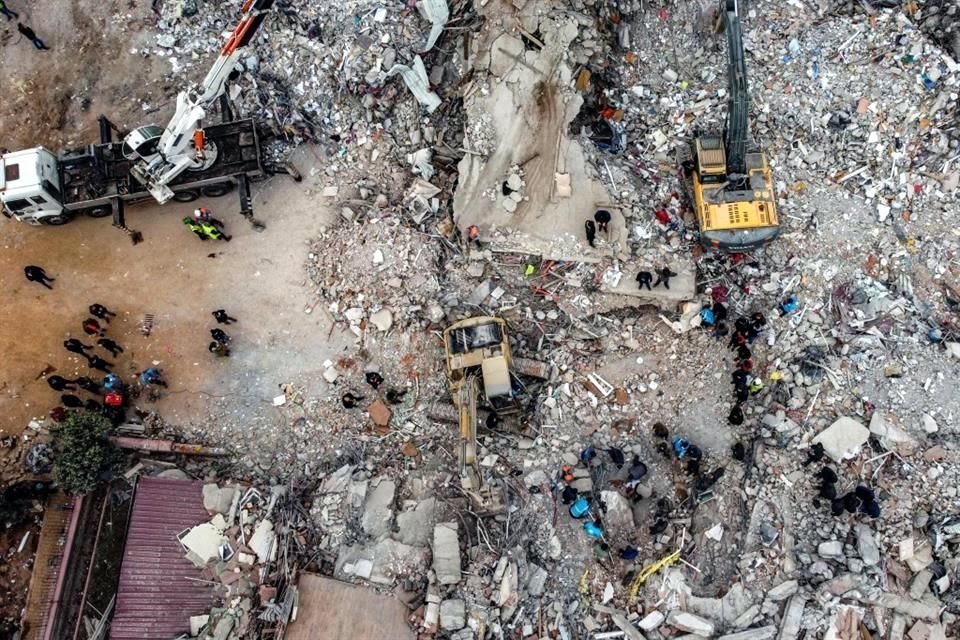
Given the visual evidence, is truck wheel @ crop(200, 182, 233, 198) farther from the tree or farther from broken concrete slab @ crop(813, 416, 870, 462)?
broken concrete slab @ crop(813, 416, 870, 462)

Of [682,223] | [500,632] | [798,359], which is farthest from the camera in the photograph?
[682,223]

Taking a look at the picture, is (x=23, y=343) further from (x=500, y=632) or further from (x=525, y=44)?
(x=525, y=44)

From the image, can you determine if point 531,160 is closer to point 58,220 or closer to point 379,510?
point 379,510

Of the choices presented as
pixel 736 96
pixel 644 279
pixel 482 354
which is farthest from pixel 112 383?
pixel 736 96

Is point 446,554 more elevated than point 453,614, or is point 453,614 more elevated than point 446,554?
point 446,554

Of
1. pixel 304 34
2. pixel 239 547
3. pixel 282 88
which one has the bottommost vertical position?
pixel 239 547

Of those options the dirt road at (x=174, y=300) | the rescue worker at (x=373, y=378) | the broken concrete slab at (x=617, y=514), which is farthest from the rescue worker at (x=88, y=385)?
the broken concrete slab at (x=617, y=514)

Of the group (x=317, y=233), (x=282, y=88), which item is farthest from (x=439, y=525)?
(x=282, y=88)
